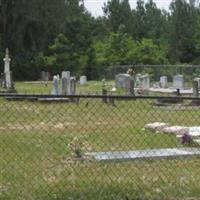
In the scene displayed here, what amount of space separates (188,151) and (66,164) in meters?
2.32

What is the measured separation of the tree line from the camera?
61.2 m

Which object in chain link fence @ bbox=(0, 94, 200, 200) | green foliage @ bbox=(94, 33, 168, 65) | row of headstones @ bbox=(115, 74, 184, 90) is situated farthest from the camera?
green foliage @ bbox=(94, 33, 168, 65)

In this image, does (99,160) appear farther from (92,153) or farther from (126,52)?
(126,52)

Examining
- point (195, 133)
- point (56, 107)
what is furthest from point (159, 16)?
point (195, 133)

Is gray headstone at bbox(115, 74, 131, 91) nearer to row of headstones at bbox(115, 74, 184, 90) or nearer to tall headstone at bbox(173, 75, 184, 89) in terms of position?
row of headstones at bbox(115, 74, 184, 90)

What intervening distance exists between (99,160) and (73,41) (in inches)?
2052

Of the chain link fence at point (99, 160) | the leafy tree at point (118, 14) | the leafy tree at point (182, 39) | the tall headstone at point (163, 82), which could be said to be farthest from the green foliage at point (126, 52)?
the chain link fence at point (99, 160)

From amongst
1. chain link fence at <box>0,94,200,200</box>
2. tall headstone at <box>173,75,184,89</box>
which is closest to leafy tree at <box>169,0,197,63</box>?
tall headstone at <box>173,75,184,89</box>

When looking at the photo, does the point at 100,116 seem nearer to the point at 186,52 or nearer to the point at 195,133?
the point at 195,133

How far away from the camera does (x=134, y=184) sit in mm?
8195

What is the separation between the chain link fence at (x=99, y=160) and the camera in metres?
7.66

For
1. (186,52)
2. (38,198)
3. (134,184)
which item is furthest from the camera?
(186,52)

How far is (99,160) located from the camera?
32.7ft

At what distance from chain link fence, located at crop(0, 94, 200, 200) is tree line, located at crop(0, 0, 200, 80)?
44441 mm
